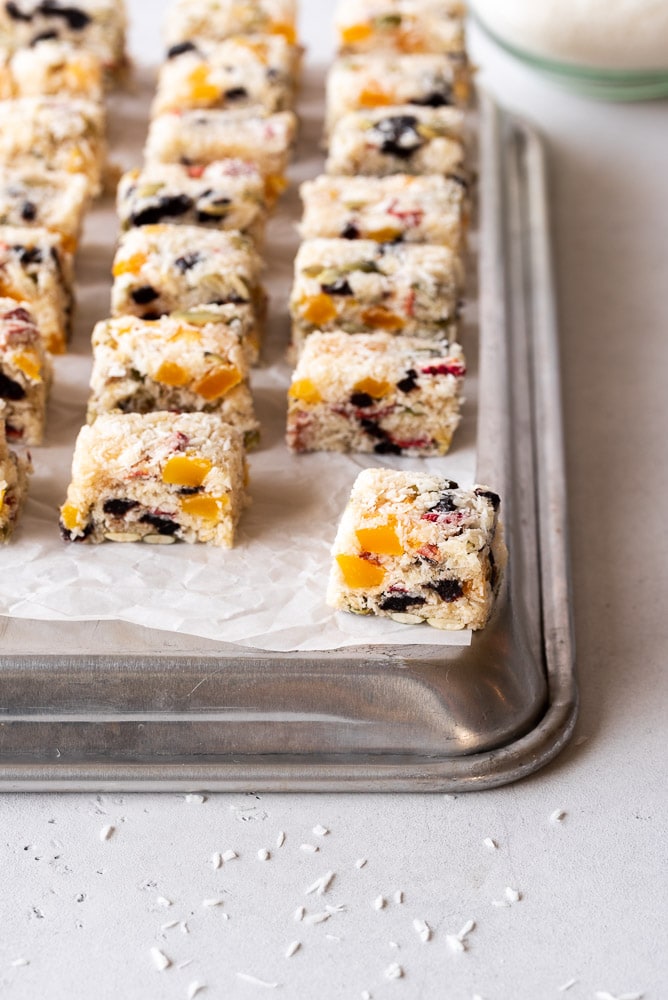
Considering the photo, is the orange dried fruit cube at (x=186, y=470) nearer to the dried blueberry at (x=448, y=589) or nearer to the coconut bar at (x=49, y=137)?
the dried blueberry at (x=448, y=589)

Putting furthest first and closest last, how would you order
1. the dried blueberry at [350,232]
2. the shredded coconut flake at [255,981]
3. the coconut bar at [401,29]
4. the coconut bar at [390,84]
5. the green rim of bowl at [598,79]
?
the green rim of bowl at [598,79]
the coconut bar at [401,29]
the coconut bar at [390,84]
the dried blueberry at [350,232]
the shredded coconut flake at [255,981]

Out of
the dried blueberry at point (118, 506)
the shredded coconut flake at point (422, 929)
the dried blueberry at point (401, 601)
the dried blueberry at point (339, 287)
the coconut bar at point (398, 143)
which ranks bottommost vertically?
the shredded coconut flake at point (422, 929)

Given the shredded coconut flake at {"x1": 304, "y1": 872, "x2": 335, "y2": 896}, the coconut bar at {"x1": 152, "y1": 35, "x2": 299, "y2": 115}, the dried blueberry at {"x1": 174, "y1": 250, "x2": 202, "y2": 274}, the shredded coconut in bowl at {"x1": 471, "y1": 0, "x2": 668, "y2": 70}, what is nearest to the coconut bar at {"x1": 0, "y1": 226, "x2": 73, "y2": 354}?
the dried blueberry at {"x1": 174, "y1": 250, "x2": 202, "y2": 274}

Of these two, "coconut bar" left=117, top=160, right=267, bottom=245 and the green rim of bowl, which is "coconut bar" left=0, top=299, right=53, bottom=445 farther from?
the green rim of bowl

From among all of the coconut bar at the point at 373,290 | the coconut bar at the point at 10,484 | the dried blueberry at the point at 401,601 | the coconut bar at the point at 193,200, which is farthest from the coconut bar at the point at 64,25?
the dried blueberry at the point at 401,601

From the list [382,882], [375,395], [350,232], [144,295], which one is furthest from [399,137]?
[382,882]

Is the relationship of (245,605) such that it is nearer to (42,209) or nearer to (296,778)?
(296,778)
